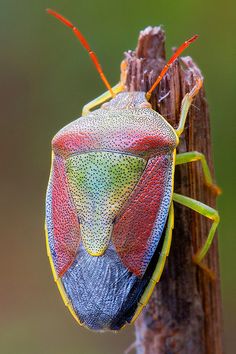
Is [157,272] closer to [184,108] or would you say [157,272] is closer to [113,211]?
[113,211]

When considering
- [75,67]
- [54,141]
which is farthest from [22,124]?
[54,141]

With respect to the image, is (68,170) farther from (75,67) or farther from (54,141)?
(75,67)

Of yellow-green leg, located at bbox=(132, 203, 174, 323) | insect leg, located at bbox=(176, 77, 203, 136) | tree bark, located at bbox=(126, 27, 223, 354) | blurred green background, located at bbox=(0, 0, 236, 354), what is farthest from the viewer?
blurred green background, located at bbox=(0, 0, 236, 354)

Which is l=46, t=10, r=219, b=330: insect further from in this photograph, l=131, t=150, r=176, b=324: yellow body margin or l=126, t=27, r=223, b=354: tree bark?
l=126, t=27, r=223, b=354: tree bark

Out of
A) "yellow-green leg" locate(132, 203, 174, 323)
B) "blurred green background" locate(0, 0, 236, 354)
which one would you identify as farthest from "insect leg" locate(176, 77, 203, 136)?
"blurred green background" locate(0, 0, 236, 354)

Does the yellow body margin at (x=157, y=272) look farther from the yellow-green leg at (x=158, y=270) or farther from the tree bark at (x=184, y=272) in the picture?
the tree bark at (x=184, y=272)

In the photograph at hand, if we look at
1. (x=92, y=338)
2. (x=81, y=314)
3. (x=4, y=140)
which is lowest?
(x=92, y=338)
